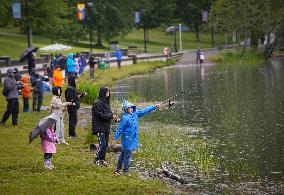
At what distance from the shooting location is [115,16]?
3292 inches

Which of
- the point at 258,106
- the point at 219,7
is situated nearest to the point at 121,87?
the point at 258,106

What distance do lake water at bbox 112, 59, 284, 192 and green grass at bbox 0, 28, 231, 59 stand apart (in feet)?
66.8

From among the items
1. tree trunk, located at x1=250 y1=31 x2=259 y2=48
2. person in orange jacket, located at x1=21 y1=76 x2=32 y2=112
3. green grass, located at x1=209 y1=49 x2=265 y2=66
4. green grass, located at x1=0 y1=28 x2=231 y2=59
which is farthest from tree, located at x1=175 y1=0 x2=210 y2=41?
person in orange jacket, located at x1=21 y1=76 x2=32 y2=112

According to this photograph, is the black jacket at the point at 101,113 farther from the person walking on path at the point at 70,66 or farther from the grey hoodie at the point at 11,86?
the person walking on path at the point at 70,66

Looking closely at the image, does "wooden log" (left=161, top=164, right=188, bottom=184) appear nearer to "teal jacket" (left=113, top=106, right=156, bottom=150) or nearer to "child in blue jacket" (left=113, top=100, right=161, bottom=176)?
"child in blue jacket" (left=113, top=100, right=161, bottom=176)

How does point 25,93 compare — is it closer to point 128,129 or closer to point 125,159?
point 125,159

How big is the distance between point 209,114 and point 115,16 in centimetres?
5556

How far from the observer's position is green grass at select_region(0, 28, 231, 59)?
69.5 meters

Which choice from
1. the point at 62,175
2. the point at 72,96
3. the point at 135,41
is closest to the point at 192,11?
the point at 135,41

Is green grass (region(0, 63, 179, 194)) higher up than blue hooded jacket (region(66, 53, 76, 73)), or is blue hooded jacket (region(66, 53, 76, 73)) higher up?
blue hooded jacket (region(66, 53, 76, 73))

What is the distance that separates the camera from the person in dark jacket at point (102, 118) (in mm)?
16250

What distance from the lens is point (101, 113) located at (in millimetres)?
16297

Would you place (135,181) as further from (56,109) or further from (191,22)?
(191,22)

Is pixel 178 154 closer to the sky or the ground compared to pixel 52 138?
closer to the ground
